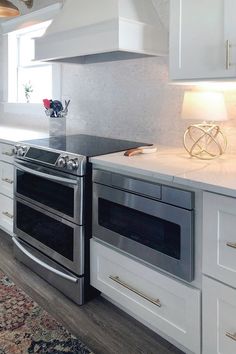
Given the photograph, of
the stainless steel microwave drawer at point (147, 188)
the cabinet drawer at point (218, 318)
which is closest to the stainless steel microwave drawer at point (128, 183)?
the stainless steel microwave drawer at point (147, 188)

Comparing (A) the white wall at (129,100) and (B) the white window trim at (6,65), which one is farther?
(B) the white window trim at (6,65)

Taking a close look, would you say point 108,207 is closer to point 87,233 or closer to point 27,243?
point 87,233

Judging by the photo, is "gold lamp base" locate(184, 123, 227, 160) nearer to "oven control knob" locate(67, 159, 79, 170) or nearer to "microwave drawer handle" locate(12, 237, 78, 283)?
"oven control knob" locate(67, 159, 79, 170)

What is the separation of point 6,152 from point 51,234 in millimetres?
904

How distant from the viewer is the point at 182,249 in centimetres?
154

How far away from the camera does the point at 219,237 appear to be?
141cm

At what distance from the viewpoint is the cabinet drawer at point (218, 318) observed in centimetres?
140

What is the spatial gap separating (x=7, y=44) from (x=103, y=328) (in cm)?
335

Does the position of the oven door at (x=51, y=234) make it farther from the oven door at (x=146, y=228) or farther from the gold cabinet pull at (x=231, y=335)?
the gold cabinet pull at (x=231, y=335)

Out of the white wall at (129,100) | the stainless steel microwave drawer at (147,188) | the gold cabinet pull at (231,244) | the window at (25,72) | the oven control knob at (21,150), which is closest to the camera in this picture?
the gold cabinet pull at (231,244)

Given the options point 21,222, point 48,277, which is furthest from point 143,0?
point 48,277

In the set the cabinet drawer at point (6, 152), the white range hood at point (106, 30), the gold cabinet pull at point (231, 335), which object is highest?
the white range hood at point (106, 30)

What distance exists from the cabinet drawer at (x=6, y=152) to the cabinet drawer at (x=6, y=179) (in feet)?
0.14

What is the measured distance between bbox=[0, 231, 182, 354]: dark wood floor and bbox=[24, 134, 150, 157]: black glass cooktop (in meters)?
0.92
